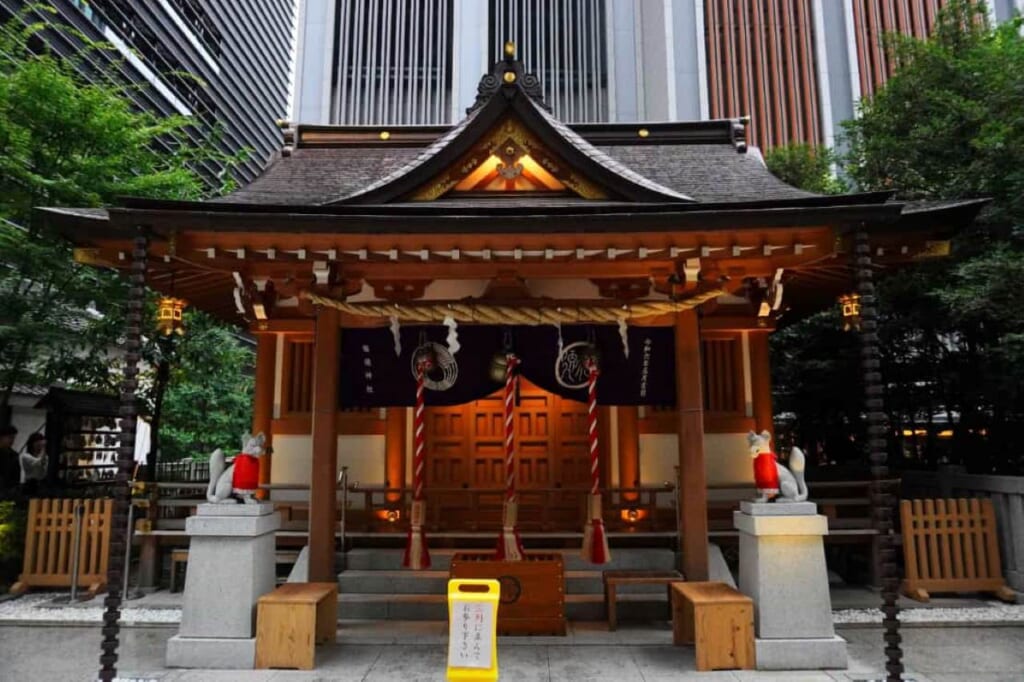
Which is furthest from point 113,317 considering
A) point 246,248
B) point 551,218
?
point 551,218

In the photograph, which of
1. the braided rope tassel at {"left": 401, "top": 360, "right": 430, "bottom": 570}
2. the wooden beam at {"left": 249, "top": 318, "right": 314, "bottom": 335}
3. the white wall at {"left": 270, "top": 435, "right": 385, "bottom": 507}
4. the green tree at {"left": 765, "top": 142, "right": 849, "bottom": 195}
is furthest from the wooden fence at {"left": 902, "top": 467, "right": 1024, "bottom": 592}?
the wooden beam at {"left": 249, "top": 318, "right": 314, "bottom": 335}

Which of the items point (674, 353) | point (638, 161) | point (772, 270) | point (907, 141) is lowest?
point (674, 353)

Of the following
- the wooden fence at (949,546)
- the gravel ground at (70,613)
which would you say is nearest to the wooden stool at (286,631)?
the gravel ground at (70,613)

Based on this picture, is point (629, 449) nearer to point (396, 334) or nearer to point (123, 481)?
point (396, 334)

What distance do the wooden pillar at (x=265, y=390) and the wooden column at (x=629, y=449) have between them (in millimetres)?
5865

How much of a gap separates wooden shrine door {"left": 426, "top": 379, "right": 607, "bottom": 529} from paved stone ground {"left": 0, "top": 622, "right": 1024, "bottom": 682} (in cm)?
272

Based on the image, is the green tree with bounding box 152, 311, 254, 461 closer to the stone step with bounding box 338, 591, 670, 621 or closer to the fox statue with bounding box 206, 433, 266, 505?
the fox statue with bounding box 206, 433, 266, 505

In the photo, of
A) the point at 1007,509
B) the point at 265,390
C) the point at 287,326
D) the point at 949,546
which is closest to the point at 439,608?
the point at 265,390

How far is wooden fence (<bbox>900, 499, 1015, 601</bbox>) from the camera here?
8.62 metres

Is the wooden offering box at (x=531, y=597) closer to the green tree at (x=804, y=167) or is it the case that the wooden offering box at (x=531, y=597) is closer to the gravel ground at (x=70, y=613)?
the gravel ground at (x=70, y=613)

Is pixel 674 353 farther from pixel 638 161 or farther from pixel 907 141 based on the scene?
pixel 907 141

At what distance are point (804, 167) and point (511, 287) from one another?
43.4ft

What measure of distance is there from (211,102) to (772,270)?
4681 centimetres

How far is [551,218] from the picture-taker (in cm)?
640
